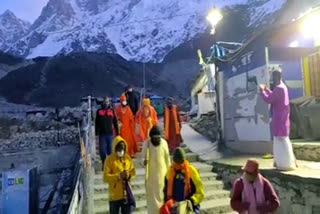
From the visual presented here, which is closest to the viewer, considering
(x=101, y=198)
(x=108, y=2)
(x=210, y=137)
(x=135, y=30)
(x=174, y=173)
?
(x=174, y=173)

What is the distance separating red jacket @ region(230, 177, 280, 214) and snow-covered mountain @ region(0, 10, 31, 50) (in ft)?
334

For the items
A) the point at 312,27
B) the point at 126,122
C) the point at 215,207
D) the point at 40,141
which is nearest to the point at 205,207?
the point at 215,207

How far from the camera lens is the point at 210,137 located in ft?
41.5

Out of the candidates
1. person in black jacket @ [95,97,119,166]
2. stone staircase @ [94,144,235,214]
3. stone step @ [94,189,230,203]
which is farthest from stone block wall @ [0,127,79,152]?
stone step @ [94,189,230,203]

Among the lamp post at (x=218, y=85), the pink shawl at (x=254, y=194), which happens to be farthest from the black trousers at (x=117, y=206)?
the lamp post at (x=218, y=85)

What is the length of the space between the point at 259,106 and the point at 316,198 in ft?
14.1

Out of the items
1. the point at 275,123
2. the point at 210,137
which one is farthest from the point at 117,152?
the point at 210,137

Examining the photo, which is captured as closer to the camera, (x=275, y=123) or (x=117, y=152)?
(x=117, y=152)

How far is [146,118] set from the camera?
365 inches

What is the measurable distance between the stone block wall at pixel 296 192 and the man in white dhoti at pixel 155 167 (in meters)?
2.01

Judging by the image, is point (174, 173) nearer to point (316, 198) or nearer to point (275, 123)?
point (316, 198)

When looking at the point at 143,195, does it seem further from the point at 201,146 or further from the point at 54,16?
the point at 54,16

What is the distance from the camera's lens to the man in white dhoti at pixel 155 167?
5.53 metres

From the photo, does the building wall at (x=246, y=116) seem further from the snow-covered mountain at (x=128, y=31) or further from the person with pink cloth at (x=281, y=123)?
the snow-covered mountain at (x=128, y=31)
